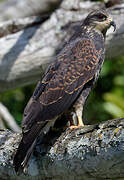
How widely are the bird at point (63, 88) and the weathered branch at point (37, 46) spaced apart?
917 millimetres

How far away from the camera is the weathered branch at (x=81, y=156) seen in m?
2.97

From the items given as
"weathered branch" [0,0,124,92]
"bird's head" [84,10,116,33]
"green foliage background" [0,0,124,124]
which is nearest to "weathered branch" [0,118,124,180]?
"bird's head" [84,10,116,33]

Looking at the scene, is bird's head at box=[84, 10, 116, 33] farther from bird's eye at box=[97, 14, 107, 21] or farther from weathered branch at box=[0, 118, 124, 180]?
weathered branch at box=[0, 118, 124, 180]

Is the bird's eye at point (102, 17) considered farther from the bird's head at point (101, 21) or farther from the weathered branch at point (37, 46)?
the weathered branch at point (37, 46)

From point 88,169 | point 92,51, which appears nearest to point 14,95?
point 92,51

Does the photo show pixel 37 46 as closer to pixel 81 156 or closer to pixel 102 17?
pixel 102 17

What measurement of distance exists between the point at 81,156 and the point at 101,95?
3964 mm

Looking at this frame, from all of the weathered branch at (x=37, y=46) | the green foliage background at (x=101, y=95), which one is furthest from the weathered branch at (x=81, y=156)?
the green foliage background at (x=101, y=95)

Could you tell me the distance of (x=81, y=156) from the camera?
316cm

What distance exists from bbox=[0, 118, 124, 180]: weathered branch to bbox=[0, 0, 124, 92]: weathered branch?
79.9 inches

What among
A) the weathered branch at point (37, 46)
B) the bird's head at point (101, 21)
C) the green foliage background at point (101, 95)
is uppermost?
the bird's head at point (101, 21)

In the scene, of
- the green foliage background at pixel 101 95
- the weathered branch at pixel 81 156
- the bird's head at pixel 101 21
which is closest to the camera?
the weathered branch at pixel 81 156

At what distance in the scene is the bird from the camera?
352 cm

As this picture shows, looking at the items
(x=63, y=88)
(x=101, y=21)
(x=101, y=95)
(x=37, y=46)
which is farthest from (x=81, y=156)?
(x=101, y=95)
